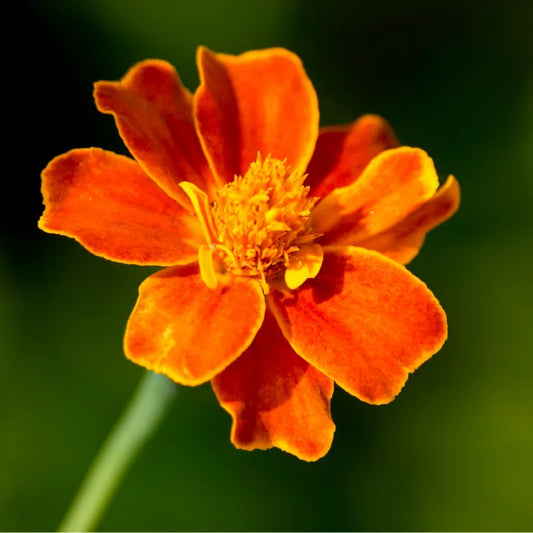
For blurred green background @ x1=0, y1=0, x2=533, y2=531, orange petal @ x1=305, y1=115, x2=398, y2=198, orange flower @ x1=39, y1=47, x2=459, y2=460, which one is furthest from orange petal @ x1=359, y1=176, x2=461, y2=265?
blurred green background @ x1=0, y1=0, x2=533, y2=531

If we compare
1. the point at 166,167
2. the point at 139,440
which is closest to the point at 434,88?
the point at 166,167

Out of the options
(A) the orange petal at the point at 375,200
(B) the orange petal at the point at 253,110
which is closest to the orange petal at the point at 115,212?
(B) the orange petal at the point at 253,110

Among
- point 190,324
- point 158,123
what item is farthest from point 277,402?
point 158,123

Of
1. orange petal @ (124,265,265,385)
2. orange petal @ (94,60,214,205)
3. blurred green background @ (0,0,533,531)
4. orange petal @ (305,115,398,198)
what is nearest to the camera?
orange petal @ (124,265,265,385)

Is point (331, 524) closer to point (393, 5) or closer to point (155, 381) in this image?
point (155, 381)

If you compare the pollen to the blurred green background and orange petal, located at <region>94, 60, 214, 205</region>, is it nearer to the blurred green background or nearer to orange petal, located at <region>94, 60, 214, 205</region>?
orange petal, located at <region>94, 60, 214, 205</region>

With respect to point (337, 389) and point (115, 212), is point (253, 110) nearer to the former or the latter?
point (115, 212)

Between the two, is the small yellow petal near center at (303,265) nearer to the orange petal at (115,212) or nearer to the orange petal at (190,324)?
the orange petal at (190,324)
